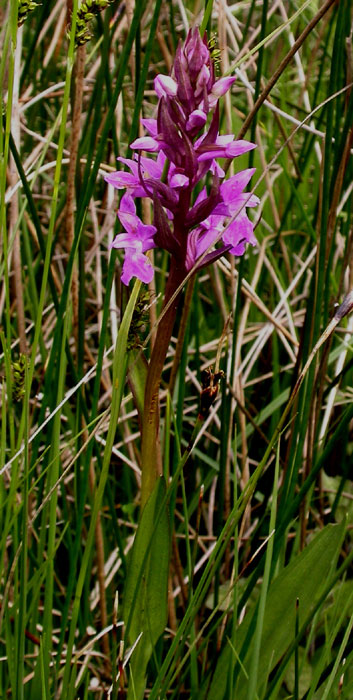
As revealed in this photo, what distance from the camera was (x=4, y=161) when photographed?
625 mm

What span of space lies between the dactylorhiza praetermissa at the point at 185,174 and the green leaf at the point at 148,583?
20cm

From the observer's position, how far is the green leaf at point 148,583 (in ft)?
2.15

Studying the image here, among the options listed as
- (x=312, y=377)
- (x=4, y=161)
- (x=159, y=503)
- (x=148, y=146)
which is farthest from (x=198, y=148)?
(x=312, y=377)

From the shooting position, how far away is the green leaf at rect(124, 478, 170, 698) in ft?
2.15

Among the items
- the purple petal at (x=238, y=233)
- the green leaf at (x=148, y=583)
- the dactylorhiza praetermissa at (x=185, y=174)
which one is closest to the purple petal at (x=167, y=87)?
the dactylorhiza praetermissa at (x=185, y=174)

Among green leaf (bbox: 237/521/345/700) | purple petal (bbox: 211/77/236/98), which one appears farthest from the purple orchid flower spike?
green leaf (bbox: 237/521/345/700)

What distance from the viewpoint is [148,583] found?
0.69m

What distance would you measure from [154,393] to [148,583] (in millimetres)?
176

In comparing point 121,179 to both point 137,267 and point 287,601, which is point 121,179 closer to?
point 137,267

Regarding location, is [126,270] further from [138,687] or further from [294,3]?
[294,3]

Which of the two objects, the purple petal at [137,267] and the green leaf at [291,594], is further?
the green leaf at [291,594]

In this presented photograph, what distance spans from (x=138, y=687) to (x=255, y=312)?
929 millimetres

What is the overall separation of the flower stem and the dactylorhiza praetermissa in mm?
20

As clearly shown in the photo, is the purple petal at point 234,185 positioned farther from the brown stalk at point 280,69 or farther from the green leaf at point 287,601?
the green leaf at point 287,601
